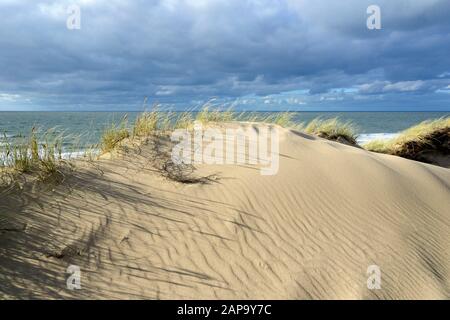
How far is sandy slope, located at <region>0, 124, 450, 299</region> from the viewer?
11.0 ft

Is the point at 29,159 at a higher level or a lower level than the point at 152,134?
lower

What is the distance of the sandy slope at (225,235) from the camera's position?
3.35 m

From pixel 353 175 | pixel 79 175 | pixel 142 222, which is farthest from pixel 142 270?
pixel 353 175

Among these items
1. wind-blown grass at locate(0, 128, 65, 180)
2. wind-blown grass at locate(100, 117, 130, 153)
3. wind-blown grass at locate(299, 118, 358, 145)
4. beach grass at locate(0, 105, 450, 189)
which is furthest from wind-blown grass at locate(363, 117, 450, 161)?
wind-blown grass at locate(0, 128, 65, 180)

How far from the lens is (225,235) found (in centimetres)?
399

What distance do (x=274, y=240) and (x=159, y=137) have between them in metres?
3.06

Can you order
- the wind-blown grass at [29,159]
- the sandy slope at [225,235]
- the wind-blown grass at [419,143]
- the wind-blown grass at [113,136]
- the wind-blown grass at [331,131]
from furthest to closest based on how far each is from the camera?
the wind-blown grass at [419,143] → the wind-blown grass at [331,131] → the wind-blown grass at [113,136] → the wind-blown grass at [29,159] → the sandy slope at [225,235]

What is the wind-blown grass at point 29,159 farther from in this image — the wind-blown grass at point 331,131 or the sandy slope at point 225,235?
the wind-blown grass at point 331,131

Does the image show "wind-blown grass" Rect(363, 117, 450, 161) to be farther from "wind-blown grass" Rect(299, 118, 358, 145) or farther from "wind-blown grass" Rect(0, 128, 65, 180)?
"wind-blown grass" Rect(0, 128, 65, 180)

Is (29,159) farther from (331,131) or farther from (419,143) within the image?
(419,143)

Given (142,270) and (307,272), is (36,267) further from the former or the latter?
(307,272)

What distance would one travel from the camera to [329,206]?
479 cm

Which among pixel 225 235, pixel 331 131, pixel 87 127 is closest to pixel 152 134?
pixel 225 235

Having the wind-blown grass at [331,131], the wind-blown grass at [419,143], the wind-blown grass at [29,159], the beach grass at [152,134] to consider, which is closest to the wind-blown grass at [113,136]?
the beach grass at [152,134]
